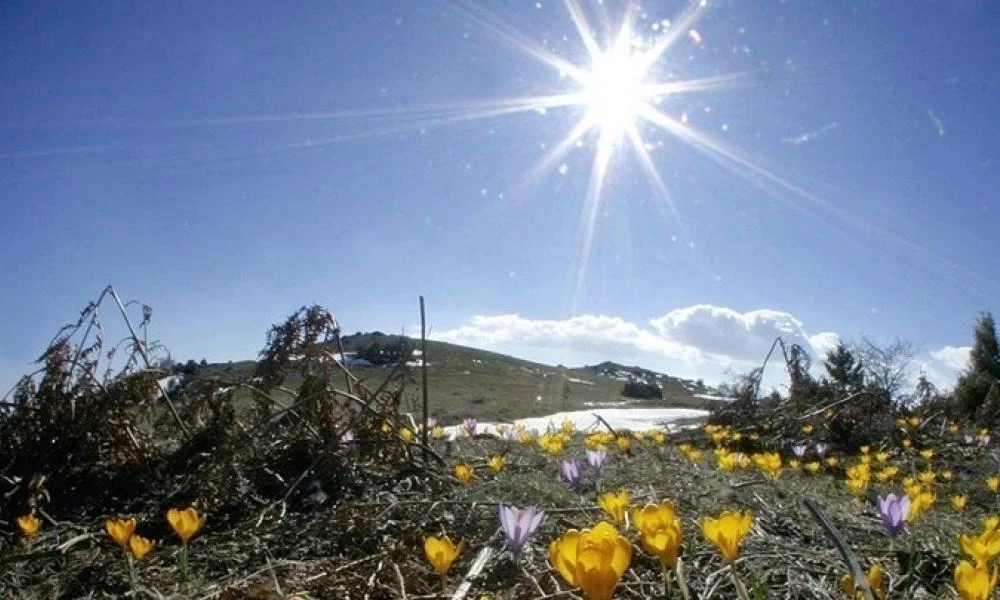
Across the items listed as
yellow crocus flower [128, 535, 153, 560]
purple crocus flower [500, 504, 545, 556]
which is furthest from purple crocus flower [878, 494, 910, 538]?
yellow crocus flower [128, 535, 153, 560]

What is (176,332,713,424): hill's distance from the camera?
20891 mm

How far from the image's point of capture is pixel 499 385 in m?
33.5

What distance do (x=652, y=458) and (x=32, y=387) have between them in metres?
3.59

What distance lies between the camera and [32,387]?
3010mm

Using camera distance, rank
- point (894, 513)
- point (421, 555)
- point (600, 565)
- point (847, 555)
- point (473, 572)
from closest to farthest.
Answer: point (847, 555), point (600, 565), point (473, 572), point (894, 513), point (421, 555)

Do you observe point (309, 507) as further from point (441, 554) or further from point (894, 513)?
point (894, 513)

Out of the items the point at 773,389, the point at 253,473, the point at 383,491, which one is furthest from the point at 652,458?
the point at 773,389

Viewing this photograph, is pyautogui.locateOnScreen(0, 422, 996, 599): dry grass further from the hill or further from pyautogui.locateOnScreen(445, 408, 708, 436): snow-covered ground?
the hill

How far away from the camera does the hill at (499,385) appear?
2089 cm

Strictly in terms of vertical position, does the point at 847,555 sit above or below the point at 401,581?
above

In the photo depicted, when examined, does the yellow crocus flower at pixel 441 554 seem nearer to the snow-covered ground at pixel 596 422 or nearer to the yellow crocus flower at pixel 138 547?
the yellow crocus flower at pixel 138 547

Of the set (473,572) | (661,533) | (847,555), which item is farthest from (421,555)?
(847,555)

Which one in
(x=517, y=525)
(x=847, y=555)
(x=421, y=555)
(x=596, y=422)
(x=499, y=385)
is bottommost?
(x=421, y=555)

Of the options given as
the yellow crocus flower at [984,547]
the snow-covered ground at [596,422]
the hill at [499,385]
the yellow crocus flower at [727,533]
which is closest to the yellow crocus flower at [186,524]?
the yellow crocus flower at [727,533]
